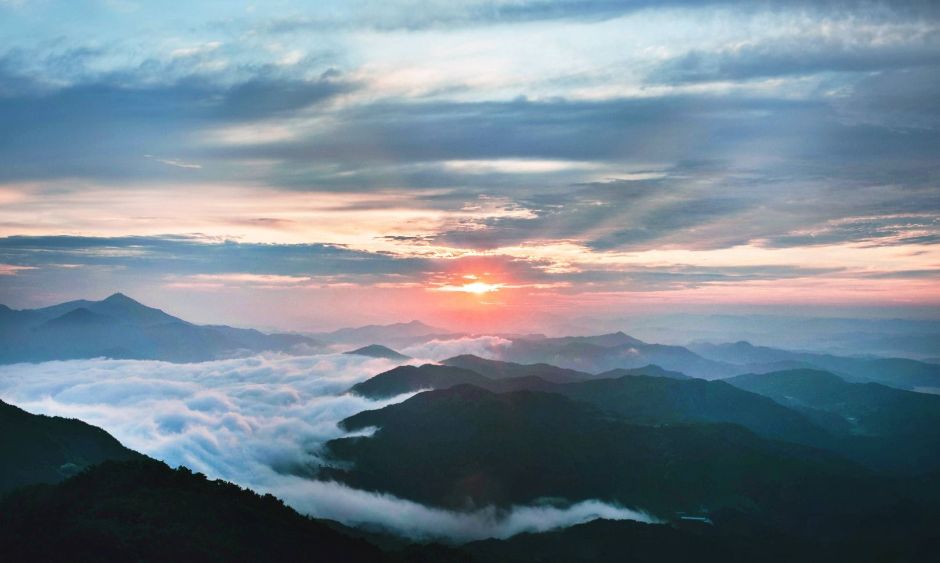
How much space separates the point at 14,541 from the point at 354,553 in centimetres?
7931

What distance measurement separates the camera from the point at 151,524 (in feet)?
524

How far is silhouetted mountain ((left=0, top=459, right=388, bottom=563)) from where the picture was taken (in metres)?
146

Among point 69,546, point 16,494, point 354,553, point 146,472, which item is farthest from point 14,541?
point 354,553

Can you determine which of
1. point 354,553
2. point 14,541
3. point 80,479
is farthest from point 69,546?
point 354,553

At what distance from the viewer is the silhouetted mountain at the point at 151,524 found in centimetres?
14612

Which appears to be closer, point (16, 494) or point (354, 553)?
point (16, 494)

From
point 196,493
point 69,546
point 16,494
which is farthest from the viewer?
point 196,493

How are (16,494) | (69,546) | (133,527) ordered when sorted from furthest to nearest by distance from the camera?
(16,494)
(133,527)
(69,546)

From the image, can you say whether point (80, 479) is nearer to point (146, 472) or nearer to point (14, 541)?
point (146, 472)

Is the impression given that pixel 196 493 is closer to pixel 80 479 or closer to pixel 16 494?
pixel 80 479

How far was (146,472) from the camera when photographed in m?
188

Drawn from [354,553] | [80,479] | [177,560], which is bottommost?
[354,553]

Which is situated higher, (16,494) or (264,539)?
(16,494)

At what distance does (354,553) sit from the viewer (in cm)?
19300
